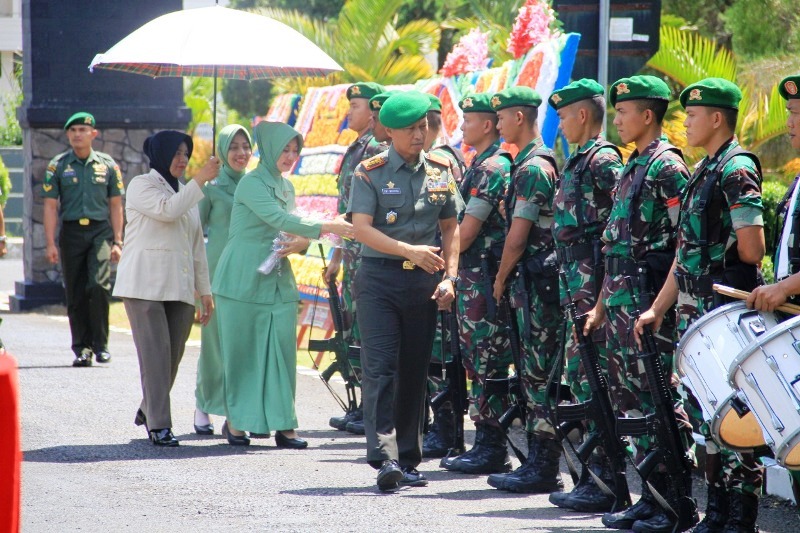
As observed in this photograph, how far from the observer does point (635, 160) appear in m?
6.56

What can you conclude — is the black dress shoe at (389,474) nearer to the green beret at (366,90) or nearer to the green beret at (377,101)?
the green beret at (377,101)

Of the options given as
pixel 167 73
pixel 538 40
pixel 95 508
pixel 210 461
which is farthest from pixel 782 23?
pixel 95 508

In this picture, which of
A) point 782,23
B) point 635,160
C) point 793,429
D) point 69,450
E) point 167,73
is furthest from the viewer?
point 782,23

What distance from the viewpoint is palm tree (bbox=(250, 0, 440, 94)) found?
27047mm

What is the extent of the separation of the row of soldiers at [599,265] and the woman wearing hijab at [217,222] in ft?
5.30

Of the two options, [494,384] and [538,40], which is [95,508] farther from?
[538,40]

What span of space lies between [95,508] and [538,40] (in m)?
5.44

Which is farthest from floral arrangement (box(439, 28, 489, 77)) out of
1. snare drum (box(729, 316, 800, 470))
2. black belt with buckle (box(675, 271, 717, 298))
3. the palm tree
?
the palm tree

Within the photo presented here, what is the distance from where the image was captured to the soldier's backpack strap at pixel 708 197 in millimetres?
6000

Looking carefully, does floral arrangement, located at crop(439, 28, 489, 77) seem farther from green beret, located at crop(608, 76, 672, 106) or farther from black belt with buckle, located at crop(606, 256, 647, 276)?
black belt with buckle, located at crop(606, 256, 647, 276)

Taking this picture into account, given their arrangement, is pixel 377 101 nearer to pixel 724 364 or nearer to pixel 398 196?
pixel 398 196

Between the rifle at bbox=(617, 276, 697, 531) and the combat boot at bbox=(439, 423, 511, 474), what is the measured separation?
1881 millimetres

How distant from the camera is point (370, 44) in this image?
27.8 metres

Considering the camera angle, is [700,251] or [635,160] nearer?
[700,251]
